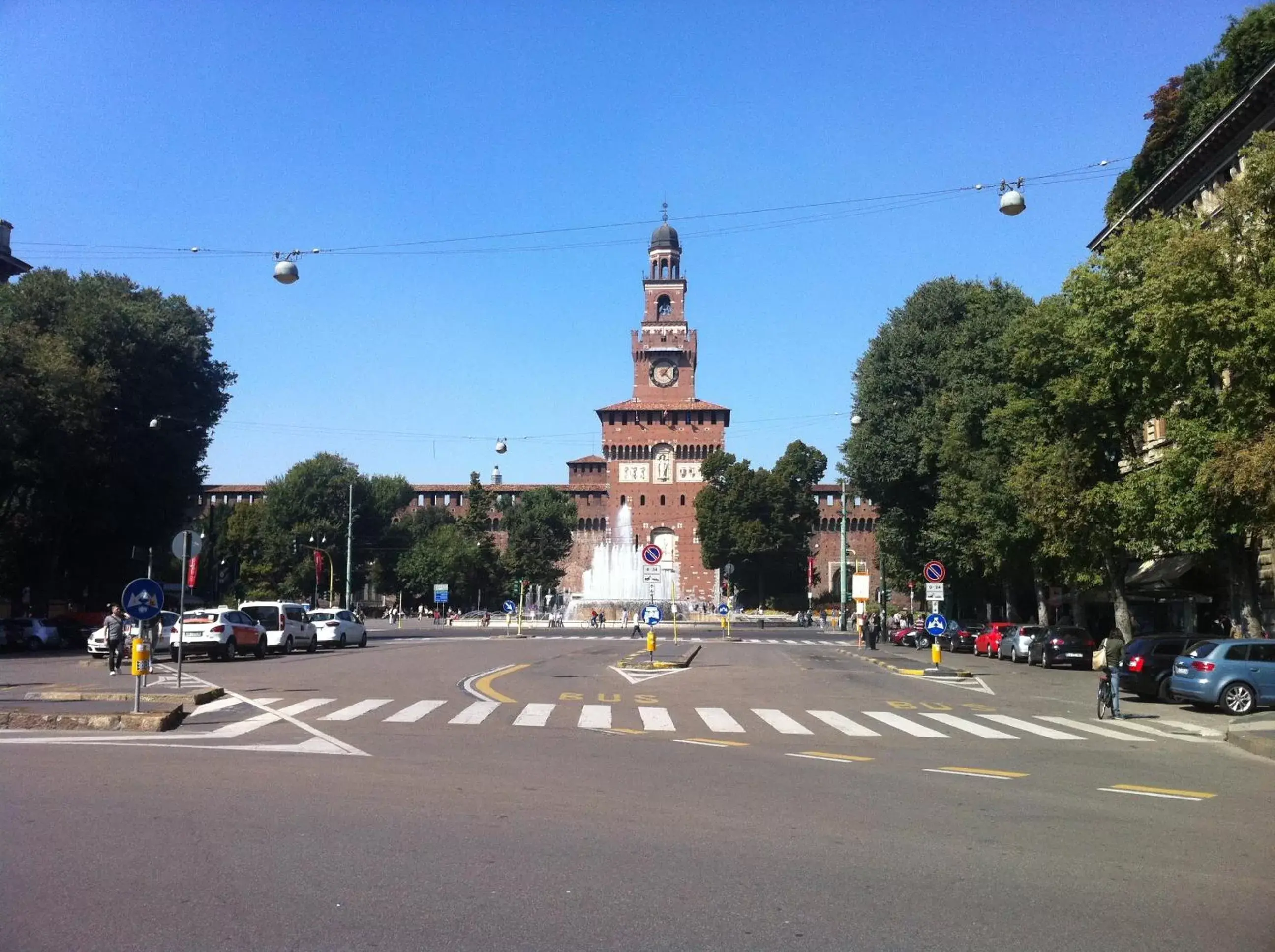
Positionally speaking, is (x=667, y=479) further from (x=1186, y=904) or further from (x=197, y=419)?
(x=1186, y=904)

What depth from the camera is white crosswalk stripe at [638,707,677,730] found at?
16.4m

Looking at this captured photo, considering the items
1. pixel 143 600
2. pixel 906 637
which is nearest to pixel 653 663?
pixel 143 600

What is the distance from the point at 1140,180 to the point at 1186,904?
47666 mm

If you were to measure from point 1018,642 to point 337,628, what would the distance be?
26.8m

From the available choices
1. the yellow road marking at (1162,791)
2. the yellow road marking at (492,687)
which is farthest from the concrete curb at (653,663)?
the yellow road marking at (1162,791)

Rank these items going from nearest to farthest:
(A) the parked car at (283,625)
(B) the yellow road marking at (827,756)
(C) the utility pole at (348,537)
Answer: (B) the yellow road marking at (827,756), (A) the parked car at (283,625), (C) the utility pole at (348,537)

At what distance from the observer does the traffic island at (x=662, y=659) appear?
3041 centimetres

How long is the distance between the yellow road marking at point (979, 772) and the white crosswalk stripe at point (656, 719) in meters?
4.80

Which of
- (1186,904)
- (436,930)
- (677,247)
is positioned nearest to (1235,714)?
(1186,904)

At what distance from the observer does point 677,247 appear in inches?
5000

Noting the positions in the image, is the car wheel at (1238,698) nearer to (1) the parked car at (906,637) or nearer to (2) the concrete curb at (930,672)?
(2) the concrete curb at (930,672)

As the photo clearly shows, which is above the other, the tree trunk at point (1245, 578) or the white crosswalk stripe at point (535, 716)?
the tree trunk at point (1245, 578)

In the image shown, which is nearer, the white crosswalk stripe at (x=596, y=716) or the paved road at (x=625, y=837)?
the paved road at (x=625, y=837)

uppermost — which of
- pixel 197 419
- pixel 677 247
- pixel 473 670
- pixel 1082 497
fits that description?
pixel 677 247
